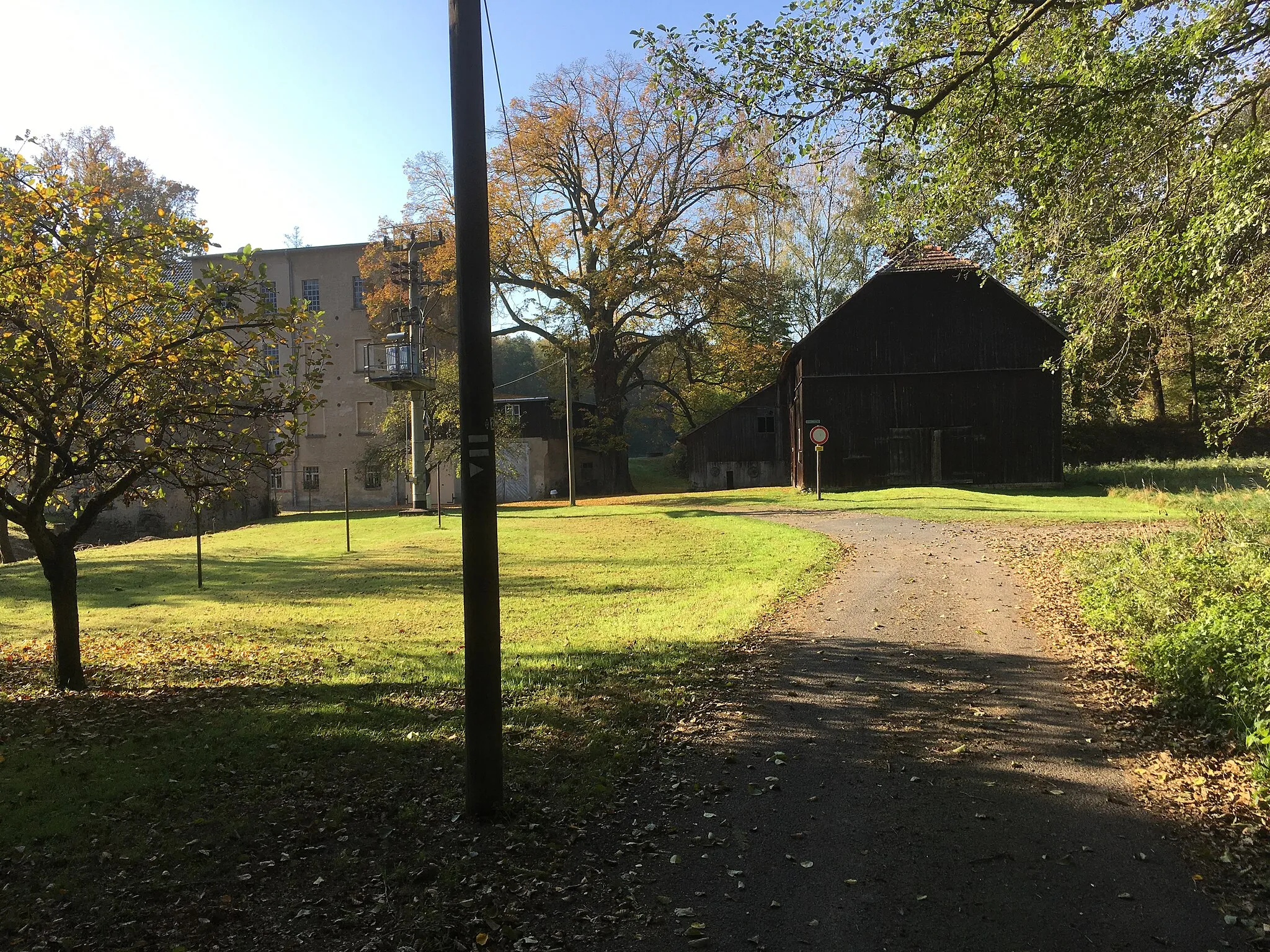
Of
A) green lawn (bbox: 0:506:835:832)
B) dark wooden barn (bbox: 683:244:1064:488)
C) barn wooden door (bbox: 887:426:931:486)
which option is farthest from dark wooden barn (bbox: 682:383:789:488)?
green lawn (bbox: 0:506:835:832)

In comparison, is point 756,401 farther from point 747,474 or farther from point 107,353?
point 107,353

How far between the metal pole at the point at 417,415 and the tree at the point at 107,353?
25347 mm

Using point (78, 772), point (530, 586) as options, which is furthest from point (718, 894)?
point (530, 586)

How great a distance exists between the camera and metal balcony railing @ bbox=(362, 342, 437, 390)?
33.3m

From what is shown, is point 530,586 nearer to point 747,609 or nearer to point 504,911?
point 747,609

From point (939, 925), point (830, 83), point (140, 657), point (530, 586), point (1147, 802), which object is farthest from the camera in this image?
point (530, 586)

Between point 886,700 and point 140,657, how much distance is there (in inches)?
350

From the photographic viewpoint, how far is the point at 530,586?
604 inches

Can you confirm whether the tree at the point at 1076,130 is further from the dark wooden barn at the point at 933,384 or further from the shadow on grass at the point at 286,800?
the dark wooden barn at the point at 933,384

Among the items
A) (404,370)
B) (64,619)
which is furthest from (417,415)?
(64,619)

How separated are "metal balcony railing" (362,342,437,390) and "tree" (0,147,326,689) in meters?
24.7

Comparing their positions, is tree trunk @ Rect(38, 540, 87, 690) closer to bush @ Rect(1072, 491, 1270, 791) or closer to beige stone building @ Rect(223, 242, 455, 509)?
bush @ Rect(1072, 491, 1270, 791)

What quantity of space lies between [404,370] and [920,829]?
103 feet

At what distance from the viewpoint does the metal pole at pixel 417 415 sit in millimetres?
34250
